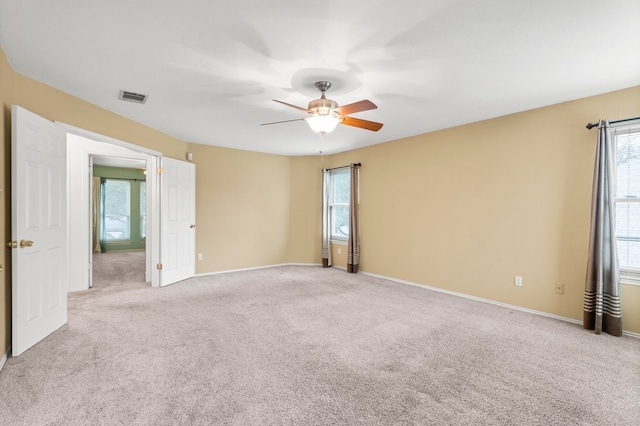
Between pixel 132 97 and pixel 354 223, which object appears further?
pixel 354 223

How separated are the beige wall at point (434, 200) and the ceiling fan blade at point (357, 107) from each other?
2.43 meters

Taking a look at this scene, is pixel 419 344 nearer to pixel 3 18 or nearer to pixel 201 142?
pixel 3 18

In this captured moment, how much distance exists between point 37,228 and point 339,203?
478 centimetres

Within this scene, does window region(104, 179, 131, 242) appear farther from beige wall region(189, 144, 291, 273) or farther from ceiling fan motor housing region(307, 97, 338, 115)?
ceiling fan motor housing region(307, 97, 338, 115)

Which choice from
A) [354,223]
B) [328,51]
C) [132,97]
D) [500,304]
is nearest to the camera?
[328,51]

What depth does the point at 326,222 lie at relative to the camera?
21.1ft

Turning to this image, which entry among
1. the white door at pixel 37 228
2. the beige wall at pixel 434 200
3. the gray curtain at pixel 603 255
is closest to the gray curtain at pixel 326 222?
the beige wall at pixel 434 200

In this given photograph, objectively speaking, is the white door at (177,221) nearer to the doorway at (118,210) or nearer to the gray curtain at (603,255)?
the doorway at (118,210)

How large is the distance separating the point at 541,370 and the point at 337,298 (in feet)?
7.91

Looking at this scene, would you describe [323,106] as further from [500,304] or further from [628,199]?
[500,304]

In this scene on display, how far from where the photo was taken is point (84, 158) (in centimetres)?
459

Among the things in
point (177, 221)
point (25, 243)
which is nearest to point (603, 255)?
point (25, 243)

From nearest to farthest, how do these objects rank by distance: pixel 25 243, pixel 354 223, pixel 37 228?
pixel 25 243 → pixel 37 228 → pixel 354 223

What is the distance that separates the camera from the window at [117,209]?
28.5 ft
